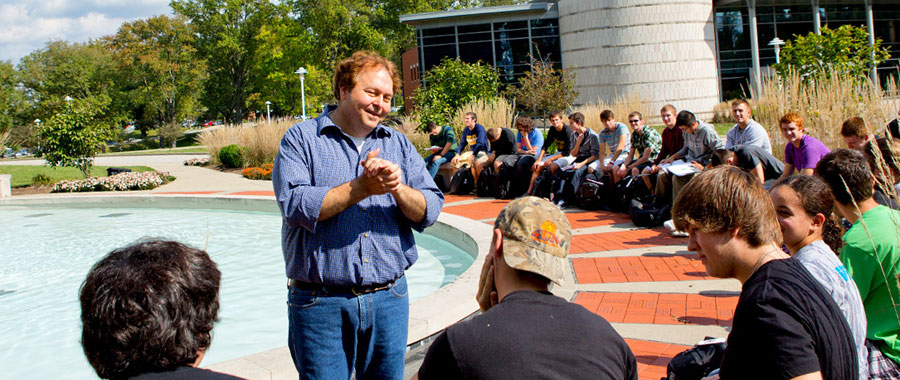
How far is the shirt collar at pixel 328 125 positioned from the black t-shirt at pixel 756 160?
18.9 ft

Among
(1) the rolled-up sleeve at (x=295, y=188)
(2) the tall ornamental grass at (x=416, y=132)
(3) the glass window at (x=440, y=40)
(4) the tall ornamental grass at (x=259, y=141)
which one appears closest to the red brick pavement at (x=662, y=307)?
(1) the rolled-up sleeve at (x=295, y=188)

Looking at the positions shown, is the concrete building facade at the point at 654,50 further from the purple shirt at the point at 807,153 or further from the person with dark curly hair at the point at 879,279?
the person with dark curly hair at the point at 879,279

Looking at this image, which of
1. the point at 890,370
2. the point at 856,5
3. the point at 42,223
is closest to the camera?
the point at 890,370

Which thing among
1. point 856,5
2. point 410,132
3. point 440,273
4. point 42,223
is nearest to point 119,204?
point 42,223

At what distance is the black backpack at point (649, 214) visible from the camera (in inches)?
334

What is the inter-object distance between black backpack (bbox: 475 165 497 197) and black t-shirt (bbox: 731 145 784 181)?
5.16 m

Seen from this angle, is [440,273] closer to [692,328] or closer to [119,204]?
[692,328]

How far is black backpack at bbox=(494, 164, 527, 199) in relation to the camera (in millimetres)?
11867

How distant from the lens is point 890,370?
8.15 ft

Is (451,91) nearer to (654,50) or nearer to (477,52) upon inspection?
(654,50)

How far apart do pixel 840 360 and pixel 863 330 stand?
23.7 inches

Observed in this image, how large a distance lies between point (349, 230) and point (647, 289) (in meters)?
3.69

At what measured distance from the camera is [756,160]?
24.3ft

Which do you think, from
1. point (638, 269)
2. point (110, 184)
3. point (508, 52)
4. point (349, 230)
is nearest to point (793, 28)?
point (508, 52)
